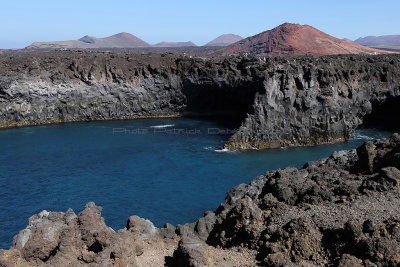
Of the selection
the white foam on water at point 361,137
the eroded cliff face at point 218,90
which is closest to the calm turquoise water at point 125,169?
the white foam on water at point 361,137

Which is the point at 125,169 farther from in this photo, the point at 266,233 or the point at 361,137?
the point at 361,137

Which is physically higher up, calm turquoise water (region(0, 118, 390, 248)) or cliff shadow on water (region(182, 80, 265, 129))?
cliff shadow on water (region(182, 80, 265, 129))

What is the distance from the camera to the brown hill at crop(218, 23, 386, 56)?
122 m

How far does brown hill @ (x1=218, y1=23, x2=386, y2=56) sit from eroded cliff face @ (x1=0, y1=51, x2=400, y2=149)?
4983 centimetres

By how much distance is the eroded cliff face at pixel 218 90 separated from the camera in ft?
185

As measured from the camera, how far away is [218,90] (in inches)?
3098

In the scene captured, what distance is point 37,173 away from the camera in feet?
148

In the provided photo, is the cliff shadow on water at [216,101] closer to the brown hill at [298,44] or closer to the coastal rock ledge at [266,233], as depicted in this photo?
the brown hill at [298,44]

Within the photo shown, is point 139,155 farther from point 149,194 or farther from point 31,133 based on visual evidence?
point 31,133

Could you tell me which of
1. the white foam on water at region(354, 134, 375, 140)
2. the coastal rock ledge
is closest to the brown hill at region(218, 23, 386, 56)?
the white foam on water at region(354, 134, 375, 140)

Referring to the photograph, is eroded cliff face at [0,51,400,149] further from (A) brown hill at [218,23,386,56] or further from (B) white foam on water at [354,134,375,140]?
(A) brown hill at [218,23,386,56]

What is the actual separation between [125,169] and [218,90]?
121 ft

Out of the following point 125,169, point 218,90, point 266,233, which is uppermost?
point 218,90

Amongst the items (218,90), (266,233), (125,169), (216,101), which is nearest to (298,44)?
(216,101)
